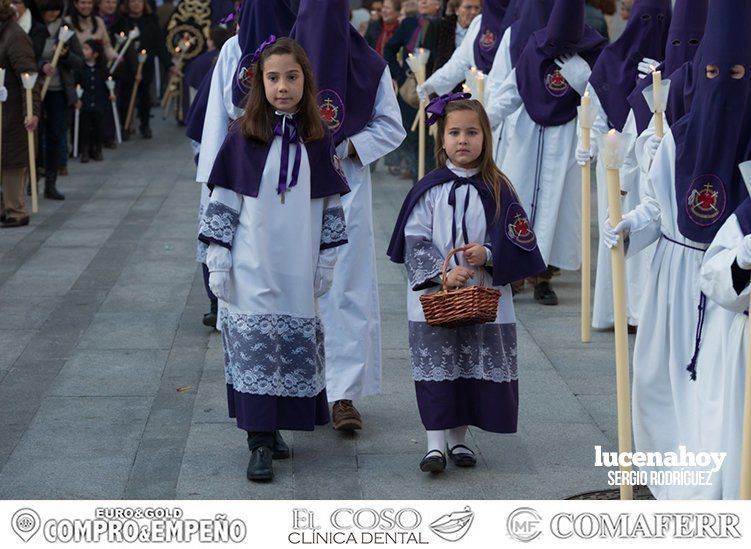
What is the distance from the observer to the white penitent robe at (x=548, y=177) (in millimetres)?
10047

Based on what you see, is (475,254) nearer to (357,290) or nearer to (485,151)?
(485,151)

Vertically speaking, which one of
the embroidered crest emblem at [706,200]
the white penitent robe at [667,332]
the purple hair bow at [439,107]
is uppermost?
the purple hair bow at [439,107]

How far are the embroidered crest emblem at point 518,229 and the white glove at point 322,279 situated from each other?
2.66 feet

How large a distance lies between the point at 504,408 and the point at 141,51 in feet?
49.2

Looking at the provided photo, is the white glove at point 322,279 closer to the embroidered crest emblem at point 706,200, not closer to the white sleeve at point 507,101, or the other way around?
the embroidered crest emblem at point 706,200

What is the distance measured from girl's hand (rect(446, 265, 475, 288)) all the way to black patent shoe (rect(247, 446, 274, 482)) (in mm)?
1081

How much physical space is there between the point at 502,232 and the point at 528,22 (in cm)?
447

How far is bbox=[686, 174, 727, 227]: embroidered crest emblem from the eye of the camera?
5.47m

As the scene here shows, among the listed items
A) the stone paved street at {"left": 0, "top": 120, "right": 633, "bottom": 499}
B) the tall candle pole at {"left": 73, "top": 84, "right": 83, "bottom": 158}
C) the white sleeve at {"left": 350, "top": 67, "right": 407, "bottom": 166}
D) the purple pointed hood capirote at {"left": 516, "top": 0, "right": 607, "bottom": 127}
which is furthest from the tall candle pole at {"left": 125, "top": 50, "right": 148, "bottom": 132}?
the white sleeve at {"left": 350, "top": 67, "right": 407, "bottom": 166}

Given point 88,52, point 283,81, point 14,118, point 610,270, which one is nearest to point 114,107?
point 88,52

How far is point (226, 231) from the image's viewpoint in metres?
6.09

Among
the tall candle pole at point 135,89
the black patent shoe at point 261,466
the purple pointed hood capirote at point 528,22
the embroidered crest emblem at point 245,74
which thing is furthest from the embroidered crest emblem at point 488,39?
the tall candle pole at point 135,89

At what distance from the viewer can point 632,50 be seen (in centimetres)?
895

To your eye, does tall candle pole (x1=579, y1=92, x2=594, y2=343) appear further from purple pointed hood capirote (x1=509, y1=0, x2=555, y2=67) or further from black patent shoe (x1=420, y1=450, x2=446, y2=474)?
purple pointed hood capirote (x1=509, y1=0, x2=555, y2=67)
